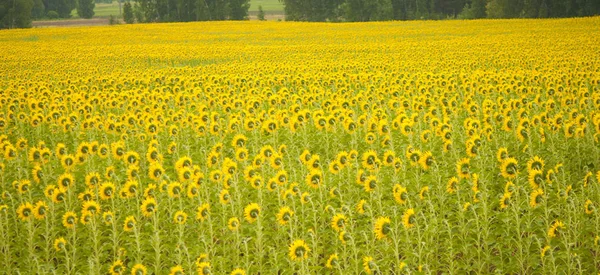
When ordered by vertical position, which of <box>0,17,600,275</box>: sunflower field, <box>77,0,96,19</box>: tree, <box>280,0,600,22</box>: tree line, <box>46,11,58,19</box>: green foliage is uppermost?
<box>77,0,96,19</box>: tree

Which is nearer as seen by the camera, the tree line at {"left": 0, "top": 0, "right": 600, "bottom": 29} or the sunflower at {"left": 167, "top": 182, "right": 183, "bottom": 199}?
the sunflower at {"left": 167, "top": 182, "right": 183, "bottom": 199}

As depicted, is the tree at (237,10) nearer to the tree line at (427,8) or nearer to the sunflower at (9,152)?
the tree line at (427,8)

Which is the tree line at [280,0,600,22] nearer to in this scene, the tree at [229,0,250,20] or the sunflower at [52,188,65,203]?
the tree at [229,0,250,20]

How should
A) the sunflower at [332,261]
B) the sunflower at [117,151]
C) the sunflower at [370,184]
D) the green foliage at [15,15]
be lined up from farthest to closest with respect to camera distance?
the green foliage at [15,15] < the sunflower at [117,151] < the sunflower at [370,184] < the sunflower at [332,261]

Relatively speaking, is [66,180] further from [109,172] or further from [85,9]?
[85,9]

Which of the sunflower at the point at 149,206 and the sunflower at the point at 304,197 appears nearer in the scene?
the sunflower at the point at 304,197

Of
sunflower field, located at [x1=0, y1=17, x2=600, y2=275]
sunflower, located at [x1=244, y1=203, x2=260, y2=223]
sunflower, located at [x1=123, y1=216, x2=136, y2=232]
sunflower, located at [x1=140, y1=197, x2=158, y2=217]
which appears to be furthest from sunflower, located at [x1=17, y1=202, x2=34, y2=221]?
sunflower, located at [x1=244, y1=203, x2=260, y2=223]

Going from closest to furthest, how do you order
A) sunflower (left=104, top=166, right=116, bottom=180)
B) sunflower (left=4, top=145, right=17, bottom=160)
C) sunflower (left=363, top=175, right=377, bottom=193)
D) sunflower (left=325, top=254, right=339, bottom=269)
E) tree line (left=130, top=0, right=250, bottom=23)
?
1. sunflower (left=325, top=254, right=339, bottom=269)
2. sunflower (left=363, top=175, right=377, bottom=193)
3. sunflower (left=104, top=166, right=116, bottom=180)
4. sunflower (left=4, top=145, right=17, bottom=160)
5. tree line (left=130, top=0, right=250, bottom=23)

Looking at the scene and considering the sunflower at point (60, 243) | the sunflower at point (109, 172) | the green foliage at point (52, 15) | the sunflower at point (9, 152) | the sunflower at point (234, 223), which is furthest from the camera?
the green foliage at point (52, 15)

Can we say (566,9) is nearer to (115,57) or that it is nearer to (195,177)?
(115,57)

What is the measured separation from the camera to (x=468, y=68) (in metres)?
19.7

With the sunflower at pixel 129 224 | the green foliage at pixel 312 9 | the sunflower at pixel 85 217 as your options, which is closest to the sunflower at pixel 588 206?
the sunflower at pixel 129 224

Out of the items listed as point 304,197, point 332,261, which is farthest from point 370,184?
point 332,261

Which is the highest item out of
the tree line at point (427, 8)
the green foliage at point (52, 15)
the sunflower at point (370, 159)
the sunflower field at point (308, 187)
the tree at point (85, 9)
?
the tree at point (85, 9)
